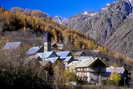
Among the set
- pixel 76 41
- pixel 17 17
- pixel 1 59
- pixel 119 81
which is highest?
pixel 17 17

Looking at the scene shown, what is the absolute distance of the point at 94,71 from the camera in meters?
42.1

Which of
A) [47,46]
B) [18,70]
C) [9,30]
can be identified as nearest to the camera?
[18,70]

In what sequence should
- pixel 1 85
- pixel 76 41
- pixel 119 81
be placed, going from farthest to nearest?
pixel 76 41 → pixel 119 81 → pixel 1 85

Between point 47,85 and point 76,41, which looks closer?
point 47,85

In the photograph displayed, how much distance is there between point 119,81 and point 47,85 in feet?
61.4

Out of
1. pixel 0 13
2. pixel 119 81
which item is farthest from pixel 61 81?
pixel 0 13

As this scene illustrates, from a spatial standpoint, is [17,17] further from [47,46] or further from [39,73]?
[39,73]

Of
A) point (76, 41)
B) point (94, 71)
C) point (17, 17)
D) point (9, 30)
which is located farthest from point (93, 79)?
point (17, 17)

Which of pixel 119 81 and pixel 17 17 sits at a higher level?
pixel 17 17

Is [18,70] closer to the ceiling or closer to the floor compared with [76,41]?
closer to the floor

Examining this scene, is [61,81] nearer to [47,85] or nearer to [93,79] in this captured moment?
[47,85]

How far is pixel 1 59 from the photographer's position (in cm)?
2070

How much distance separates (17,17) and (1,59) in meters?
103

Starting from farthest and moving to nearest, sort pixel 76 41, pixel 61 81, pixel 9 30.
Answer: pixel 76 41 → pixel 9 30 → pixel 61 81
